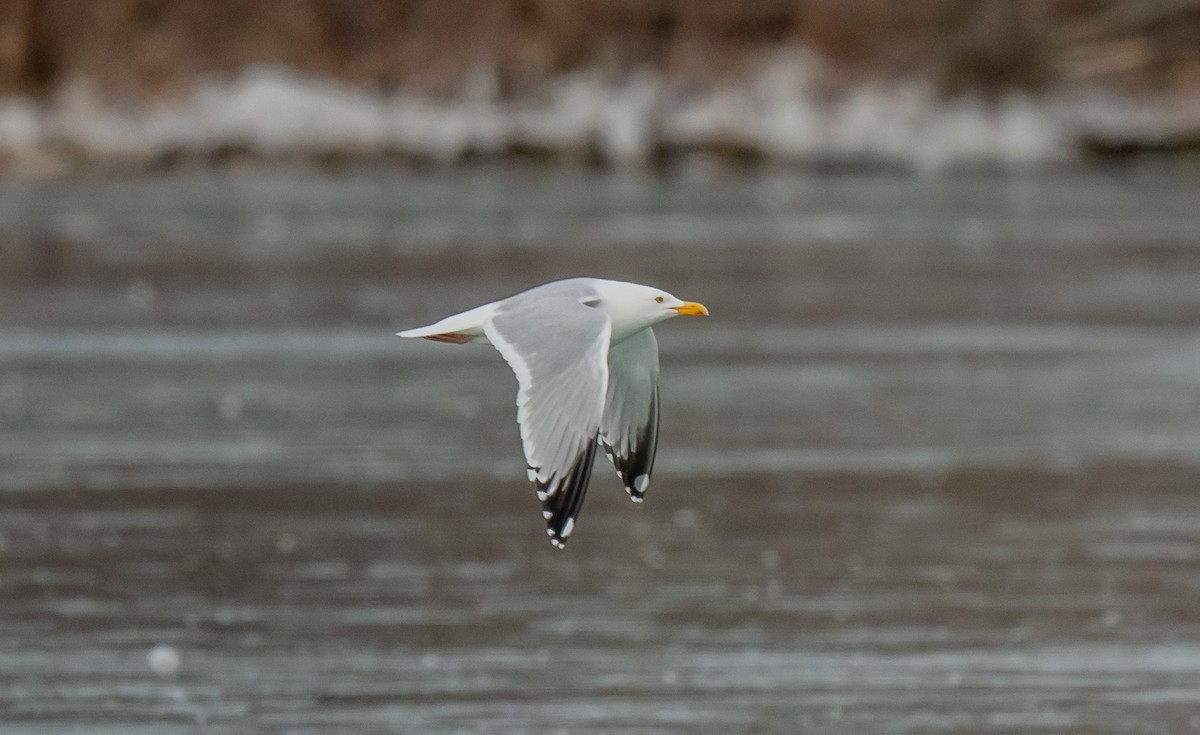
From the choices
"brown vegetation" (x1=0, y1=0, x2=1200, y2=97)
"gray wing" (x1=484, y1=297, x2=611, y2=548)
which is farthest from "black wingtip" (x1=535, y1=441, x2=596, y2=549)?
"brown vegetation" (x1=0, y1=0, x2=1200, y2=97)

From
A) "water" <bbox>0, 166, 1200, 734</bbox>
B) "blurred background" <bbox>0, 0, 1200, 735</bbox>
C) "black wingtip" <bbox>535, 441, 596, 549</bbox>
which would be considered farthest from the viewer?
"blurred background" <bbox>0, 0, 1200, 735</bbox>

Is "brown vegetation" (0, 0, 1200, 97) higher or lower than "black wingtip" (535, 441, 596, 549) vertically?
lower

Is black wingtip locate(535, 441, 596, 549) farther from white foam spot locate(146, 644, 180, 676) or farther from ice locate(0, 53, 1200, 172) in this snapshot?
ice locate(0, 53, 1200, 172)

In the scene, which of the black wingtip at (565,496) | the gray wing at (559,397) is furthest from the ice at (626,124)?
the black wingtip at (565,496)

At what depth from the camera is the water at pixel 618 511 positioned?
25.5 feet

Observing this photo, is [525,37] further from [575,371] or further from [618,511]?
[575,371]

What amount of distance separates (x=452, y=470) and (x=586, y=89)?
88.1ft

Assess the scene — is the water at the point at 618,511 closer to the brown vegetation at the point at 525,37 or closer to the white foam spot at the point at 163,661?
the white foam spot at the point at 163,661

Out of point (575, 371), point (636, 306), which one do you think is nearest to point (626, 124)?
point (636, 306)

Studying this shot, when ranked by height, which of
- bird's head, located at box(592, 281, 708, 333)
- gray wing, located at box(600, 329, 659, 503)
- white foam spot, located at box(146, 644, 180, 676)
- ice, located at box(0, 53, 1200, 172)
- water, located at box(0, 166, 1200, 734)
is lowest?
ice, located at box(0, 53, 1200, 172)

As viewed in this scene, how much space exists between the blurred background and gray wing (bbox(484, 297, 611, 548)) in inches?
47.1

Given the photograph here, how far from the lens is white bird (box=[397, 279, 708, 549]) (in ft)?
20.8

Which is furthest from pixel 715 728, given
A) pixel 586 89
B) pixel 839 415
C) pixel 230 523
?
pixel 586 89

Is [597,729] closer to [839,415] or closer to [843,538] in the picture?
[843,538]
